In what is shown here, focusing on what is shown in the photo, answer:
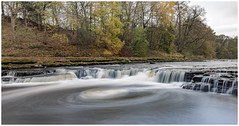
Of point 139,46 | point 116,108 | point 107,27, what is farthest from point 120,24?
point 116,108

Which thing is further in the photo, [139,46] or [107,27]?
[139,46]

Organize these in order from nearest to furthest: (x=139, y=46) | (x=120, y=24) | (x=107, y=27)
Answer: (x=107, y=27)
(x=120, y=24)
(x=139, y=46)

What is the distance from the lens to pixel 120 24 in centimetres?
2209

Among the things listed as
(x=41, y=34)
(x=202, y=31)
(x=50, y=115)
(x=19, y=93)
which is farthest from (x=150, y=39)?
(x=50, y=115)

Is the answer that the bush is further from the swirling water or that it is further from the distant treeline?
the swirling water

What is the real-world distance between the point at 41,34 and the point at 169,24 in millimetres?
18943

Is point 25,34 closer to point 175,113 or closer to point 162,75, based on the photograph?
point 162,75

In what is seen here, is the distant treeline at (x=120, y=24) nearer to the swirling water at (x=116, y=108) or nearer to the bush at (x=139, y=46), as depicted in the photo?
the bush at (x=139, y=46)

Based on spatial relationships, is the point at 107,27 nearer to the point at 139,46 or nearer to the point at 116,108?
the point at 139,46

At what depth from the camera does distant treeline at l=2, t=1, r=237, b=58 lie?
66.4 feet

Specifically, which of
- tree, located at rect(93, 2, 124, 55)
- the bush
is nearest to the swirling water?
tree, located at rect(93, 2, 124, 55)

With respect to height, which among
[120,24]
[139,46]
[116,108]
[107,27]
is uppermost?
[120,24]

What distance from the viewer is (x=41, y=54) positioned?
61.3 feet

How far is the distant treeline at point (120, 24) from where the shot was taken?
20.2 metres
